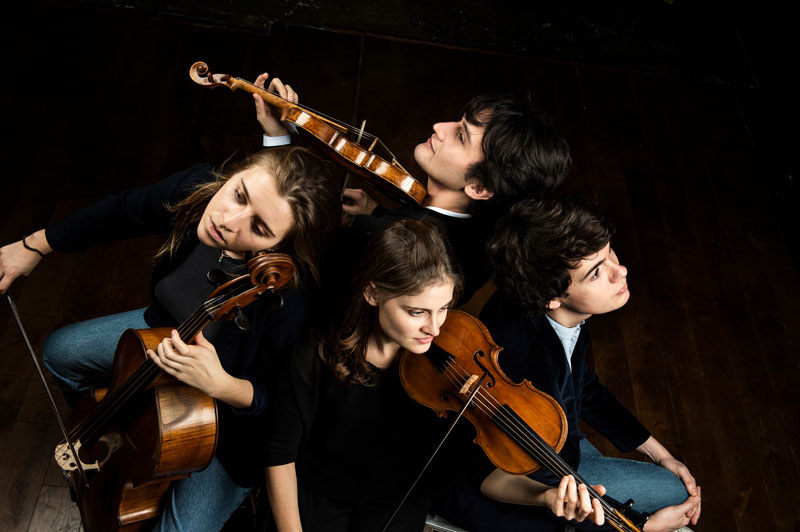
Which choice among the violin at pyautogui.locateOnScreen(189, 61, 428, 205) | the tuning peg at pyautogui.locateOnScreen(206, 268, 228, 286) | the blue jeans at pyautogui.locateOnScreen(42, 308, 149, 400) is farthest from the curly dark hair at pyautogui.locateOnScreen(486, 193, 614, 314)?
the blue jeans at pyautogui.locateOnScreen(42, 308, 149, 400)

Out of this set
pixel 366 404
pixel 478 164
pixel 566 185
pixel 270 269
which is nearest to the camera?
pixel 270 269

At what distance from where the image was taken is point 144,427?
4.96 feet

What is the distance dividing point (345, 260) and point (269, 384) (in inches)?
14.2

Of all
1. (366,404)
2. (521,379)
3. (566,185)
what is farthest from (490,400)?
(566,185)

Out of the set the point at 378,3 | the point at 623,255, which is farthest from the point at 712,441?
the point at 378,3

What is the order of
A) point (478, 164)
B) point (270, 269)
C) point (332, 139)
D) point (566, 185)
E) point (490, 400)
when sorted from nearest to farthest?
point (270, 269) < point (490, 400) < point (332, 139) < point (478, 164) < point (566, 185)

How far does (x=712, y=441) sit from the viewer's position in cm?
245

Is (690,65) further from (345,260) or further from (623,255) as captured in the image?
(345,260)

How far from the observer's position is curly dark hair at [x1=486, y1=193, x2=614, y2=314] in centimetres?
168

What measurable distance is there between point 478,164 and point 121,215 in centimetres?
96

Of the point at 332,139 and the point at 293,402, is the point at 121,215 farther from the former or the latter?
the point at 293,402

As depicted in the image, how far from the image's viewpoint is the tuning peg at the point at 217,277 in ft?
4.62

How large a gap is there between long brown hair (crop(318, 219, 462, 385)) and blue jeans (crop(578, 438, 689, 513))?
730 millimetres

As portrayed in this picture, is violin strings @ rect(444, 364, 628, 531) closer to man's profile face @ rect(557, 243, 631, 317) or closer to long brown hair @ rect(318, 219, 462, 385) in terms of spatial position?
long brown hair @ rect(318, 219, 462, 385)
